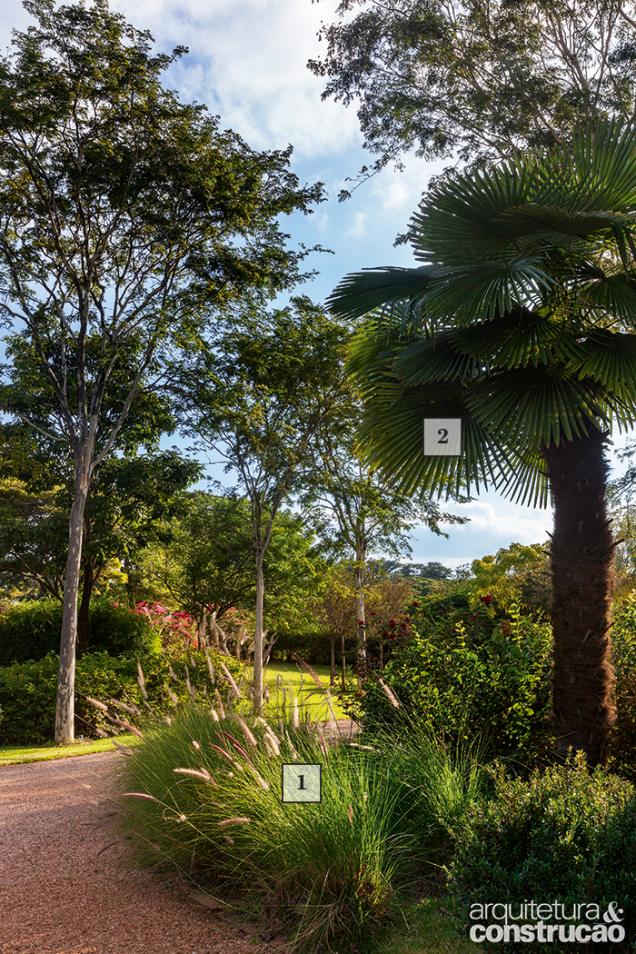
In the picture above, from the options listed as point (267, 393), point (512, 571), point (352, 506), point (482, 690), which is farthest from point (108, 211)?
point (512, 571)

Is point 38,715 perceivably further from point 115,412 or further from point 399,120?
point 399,120

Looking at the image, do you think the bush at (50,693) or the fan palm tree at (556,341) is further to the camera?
the bush at (50,693)

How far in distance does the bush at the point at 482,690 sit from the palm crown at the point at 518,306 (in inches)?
63.3

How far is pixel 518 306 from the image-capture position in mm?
5195

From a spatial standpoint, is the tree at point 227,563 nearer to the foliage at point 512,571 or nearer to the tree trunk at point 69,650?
the tree trunk at point 69,650

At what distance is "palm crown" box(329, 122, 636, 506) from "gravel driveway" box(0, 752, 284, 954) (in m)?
3.78

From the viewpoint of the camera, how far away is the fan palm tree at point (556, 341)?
4.74m

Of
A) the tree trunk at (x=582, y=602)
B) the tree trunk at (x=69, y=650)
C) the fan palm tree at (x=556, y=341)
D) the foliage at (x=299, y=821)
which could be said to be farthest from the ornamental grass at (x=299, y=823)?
the tree trunk at (x=69, y=650)

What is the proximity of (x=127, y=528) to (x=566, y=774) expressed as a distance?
10331mm

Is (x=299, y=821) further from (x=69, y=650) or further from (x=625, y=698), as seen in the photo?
(x=69, y=650)

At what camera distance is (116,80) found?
1045 cm

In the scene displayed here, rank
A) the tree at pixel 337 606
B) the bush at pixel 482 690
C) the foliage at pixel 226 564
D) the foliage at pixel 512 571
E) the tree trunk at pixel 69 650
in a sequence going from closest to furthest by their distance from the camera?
the bush at pixel 482 690, the tree trunk at pixel 69 650, the foliage at pixel 226 564, the foliage at pixel 512 571, the tree at pixel 337 606

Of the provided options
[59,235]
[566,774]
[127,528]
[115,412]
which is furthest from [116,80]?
[566,774]

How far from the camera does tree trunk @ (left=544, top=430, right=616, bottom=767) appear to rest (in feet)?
15.3
